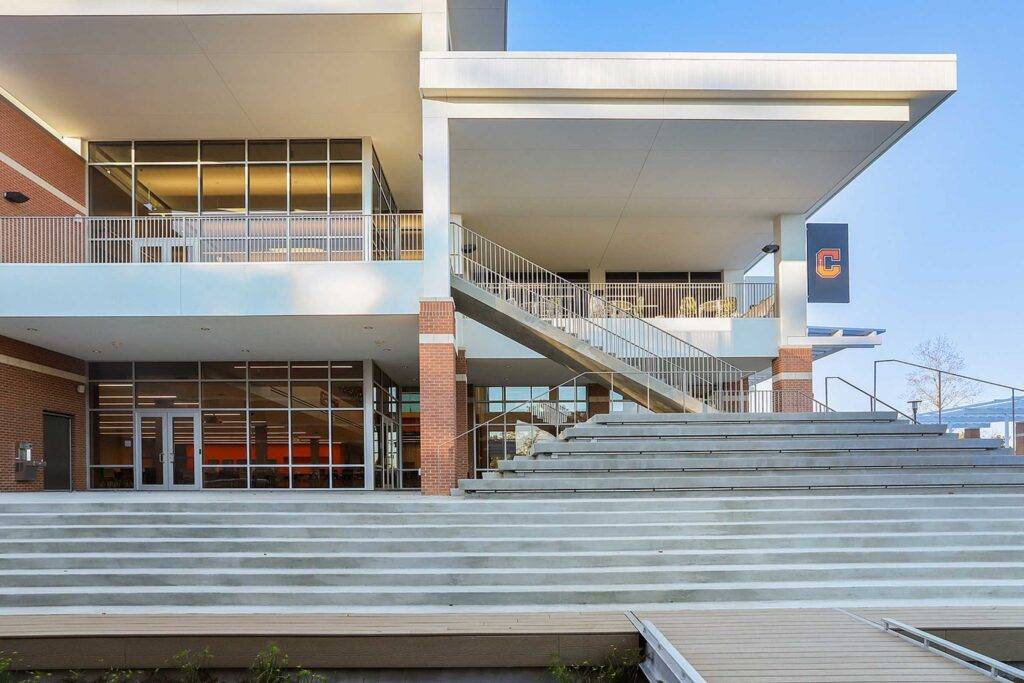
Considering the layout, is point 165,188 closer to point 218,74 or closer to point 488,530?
point 218,74

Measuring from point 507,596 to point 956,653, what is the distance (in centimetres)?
462

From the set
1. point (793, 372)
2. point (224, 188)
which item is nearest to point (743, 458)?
point (793, 372)

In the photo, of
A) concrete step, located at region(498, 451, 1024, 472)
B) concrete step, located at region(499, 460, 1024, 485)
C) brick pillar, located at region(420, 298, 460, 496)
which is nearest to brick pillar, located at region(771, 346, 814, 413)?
concrete step, located at region(498, 451, 1024, 472)

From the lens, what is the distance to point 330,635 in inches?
277

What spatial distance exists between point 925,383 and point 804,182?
2508 centimetres

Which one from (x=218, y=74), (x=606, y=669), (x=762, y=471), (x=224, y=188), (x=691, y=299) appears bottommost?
(x=606, y=669)

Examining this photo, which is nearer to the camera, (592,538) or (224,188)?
(592,538)

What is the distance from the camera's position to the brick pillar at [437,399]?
12891 mm

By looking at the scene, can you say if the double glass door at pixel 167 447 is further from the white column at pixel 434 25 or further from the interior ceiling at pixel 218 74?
the white column at pixel 434 25

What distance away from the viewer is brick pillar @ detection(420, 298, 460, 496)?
12.9 meters

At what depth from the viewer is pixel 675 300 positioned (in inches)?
825

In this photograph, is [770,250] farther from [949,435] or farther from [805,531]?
[805,531]

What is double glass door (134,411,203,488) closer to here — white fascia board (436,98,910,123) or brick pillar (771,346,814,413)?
white fascia board (436,98,910,123)

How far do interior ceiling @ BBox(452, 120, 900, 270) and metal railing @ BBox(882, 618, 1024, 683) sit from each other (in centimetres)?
968
